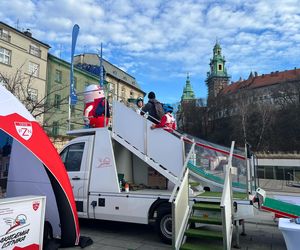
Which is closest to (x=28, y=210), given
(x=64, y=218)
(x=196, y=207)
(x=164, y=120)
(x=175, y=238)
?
(x=64, y=218)

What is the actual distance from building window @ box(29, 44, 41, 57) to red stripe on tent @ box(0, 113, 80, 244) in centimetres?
3187

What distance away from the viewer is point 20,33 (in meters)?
33.0

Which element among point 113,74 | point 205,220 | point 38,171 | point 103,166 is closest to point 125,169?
point 103,166

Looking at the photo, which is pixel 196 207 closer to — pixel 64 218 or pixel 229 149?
pixel 229 149

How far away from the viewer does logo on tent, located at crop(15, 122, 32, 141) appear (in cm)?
521

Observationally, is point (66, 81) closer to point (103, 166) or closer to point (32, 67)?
point (32, 67)

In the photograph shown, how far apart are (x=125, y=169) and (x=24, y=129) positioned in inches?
135

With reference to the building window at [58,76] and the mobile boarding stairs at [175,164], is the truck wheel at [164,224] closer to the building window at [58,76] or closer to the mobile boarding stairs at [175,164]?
the mobile boarding stairs at [175,164]

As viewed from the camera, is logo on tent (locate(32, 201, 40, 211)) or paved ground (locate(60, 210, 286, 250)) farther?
paved ground (locate(60, 210, 286, 250))

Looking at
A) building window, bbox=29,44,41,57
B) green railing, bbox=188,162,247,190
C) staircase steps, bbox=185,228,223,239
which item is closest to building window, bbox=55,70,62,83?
building window, bbox=29,44,41,57

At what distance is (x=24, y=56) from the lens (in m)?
33.2

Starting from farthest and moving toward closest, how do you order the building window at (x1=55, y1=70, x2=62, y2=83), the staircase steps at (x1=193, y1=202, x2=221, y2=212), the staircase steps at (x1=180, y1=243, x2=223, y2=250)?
1. the building window at (x1=55, y1=70, x2=62, y2=83)
2. the staircase steps at (x1=193, y1=202, x2=221, y2=212)
3. the staircase steps at (x1=180, y1=243, x2=223, y2=250)

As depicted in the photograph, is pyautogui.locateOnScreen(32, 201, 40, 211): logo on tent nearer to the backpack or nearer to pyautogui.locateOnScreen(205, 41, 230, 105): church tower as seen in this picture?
the backpack

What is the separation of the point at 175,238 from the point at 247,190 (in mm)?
1872
